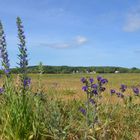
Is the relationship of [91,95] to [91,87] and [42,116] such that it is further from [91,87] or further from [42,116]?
[42,116]

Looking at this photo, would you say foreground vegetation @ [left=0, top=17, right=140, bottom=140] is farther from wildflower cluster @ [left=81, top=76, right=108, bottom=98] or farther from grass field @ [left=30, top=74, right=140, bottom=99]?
grass field @ [left=30, top=74, right=140, bottom=99]

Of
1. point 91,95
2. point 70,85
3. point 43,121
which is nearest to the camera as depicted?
point 91,95

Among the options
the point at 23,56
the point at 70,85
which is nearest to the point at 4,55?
the point at 23,56

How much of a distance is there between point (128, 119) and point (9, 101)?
6.65 feet

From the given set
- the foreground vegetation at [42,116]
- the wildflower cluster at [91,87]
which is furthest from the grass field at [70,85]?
the foreground vegetation at [42,116]

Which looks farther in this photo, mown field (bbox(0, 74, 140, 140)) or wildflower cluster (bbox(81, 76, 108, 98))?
wildflower cluster (bbox(81, 76, 108, 98))

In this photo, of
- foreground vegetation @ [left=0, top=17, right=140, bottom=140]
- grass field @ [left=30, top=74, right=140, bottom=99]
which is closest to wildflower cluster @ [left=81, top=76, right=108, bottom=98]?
foreground vegetation @ [left=0, top=17, right=140, bottom=140]

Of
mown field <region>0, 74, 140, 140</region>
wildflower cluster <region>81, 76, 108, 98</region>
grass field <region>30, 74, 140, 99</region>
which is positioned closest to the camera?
mown field <region>0, 74, 140, 140</region>

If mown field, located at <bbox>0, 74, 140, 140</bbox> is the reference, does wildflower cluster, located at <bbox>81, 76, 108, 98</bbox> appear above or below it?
above

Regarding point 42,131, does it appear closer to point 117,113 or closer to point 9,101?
point 9,101

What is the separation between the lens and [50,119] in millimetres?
5914

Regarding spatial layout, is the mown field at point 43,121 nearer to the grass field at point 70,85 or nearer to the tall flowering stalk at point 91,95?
the tall flowering stalk at point 91,95

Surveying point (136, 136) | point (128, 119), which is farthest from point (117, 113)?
point (136, 136)

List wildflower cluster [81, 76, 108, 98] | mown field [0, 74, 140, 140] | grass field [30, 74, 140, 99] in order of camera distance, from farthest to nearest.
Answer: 1. grass field [30, 74, 140, 99]
2. wildflower cluster [81, 76, 108, 98]
3. mown field [0, 74, 140, 140]
